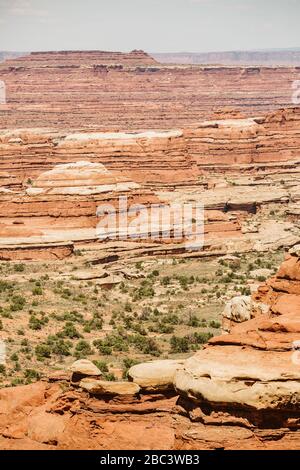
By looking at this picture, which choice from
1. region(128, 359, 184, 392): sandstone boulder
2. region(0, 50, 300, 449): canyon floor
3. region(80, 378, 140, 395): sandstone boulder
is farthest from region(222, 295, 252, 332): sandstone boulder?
region(80, 378, 140, 395): sandstone boulder

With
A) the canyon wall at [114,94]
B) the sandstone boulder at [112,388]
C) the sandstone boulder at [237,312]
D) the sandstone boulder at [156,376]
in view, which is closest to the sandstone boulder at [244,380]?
the sandstone boulder at [156,376]

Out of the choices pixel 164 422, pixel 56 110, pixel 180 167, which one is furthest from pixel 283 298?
pixel 56 110

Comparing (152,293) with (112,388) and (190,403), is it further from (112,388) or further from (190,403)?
(190,403)

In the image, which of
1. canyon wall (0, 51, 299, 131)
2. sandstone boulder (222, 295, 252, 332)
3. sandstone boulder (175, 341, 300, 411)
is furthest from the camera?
canyon wall (0, 51, 299, 131)

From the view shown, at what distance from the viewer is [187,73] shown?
197 meters

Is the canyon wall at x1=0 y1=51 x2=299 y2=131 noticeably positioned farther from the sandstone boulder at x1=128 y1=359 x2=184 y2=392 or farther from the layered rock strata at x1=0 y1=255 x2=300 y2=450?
the sandstone boulder at x1=128 y1=359 x2=184 y2=392

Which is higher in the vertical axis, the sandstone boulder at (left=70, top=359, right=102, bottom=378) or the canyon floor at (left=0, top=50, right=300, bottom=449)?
the sandstone boulder at (left=70, top=359, right=102, bottom=378)

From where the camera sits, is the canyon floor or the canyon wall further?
the canyon wall

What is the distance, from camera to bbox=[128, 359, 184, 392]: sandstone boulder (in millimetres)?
17562

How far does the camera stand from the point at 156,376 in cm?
1769

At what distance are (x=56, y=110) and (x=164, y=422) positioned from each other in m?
157

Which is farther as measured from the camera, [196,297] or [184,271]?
[184,271]

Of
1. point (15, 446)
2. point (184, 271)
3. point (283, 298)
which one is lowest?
point (184, 271)
